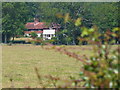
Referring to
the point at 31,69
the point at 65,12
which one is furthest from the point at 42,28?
the point at 31,69

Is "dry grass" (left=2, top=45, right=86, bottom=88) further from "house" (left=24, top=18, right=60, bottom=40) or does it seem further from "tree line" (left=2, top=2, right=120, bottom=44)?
"house" (left=24, top=18, right=60, bottom=40)

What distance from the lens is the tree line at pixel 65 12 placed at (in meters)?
61.5

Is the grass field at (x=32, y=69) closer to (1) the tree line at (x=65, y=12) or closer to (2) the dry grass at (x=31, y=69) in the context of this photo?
(2) the dry grass at (x=31, y=69)

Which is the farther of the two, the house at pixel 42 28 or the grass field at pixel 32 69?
the house at pixel 42 28

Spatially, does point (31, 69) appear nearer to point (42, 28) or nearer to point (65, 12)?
point (65, 12)

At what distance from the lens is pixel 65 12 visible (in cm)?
6259

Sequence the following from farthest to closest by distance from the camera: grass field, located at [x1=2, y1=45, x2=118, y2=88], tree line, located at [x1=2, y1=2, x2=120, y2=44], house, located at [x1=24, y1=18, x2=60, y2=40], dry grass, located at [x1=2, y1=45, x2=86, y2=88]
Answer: house, located at [x1=24, y1=18, x2=60, y2=40] → tree line, located at [x1=2, y1=2, x2=120, y2=44] → dry grass, located at [x1=2, y1=45, x2=86, y2=88] → grass field, located at [x1=2, y1=45, x2=118, y2=88]

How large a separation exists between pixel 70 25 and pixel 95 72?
6006 centimetres

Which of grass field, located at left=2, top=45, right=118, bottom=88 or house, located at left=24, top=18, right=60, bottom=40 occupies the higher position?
grass field, located at left=2, top=45, right=118, bottom=88

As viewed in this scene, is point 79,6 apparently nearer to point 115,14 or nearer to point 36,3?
point 115,14

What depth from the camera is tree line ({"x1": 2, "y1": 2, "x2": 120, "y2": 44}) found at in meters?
61.5

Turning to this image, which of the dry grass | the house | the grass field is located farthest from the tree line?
the grass field

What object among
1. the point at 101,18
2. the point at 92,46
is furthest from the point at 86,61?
the point at 101,18

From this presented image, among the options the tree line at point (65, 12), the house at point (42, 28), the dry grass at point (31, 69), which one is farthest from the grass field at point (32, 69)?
the house at point (42, 28)
